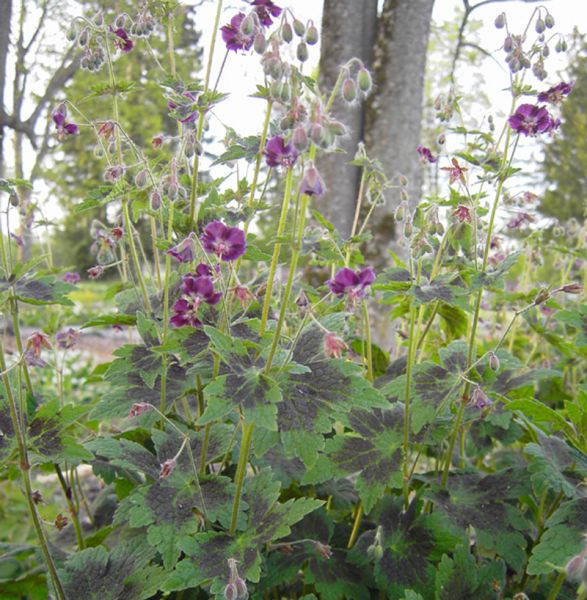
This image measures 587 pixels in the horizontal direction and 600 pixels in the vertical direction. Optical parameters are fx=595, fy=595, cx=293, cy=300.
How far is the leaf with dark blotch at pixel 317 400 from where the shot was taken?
4.78 feet

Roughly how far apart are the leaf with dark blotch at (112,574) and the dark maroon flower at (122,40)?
1601 millimetres

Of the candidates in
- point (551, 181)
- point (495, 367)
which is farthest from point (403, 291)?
point (551, 181)

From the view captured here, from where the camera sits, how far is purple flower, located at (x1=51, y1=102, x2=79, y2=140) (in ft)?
6.49

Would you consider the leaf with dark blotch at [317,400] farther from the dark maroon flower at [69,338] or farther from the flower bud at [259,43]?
the dark maroon flower at [69,338]

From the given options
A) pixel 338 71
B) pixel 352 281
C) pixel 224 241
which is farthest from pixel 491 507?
pixel 338 71

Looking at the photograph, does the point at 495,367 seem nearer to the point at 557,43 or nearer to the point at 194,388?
the point at 194,388

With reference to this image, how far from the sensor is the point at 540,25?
202 cm

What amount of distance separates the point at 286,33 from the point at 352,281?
65 cm

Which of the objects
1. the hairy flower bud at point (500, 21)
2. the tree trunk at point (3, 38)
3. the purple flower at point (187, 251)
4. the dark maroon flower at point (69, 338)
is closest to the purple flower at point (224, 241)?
the purple flower at point (187, 251)

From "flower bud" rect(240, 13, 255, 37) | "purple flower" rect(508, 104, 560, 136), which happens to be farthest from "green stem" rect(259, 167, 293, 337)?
"purple flower" rect(508, 104, 560, 136)

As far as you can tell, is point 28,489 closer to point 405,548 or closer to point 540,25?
point 405,548

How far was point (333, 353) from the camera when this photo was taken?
1439mm

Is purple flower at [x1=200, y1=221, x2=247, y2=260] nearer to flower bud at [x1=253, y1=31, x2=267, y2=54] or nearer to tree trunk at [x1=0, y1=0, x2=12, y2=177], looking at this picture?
flower bud at [x1=253, y1=31, x2=267, y2=54]

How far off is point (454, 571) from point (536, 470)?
37 cm
